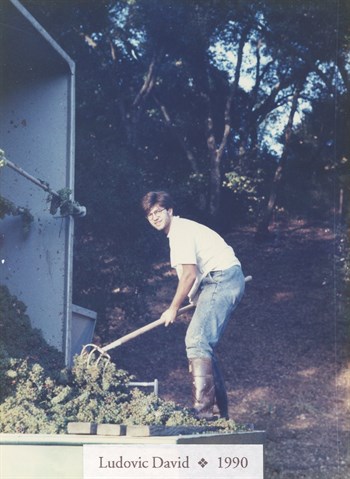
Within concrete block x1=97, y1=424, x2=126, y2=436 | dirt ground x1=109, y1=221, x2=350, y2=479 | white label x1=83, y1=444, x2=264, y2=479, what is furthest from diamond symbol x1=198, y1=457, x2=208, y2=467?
dirt ground x1=109, y1=221, x2=350, y2=479

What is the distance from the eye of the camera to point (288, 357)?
8688 millimetres

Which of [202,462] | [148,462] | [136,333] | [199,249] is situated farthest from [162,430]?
[199,249]

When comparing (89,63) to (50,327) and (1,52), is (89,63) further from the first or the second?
(50,327)

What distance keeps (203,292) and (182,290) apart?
0.21 meters

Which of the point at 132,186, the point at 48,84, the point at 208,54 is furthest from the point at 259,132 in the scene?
the point at 48,84

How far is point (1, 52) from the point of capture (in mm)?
5707

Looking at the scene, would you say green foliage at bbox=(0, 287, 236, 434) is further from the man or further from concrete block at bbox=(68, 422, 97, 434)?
A: the man

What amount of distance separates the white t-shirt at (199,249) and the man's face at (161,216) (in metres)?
0.13

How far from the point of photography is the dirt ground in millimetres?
7375

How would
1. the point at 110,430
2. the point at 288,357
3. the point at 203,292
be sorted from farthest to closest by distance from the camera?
the point at 288,357
the point at 203,292
the point at 110,430

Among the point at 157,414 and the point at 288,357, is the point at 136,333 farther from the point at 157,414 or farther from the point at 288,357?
the point at 288,357

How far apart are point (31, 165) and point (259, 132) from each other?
2421 mm

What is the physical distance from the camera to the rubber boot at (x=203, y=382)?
490 centimetres

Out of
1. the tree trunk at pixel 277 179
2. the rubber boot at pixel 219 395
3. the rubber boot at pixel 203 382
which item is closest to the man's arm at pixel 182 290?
the rubber boot at pixel 203 382
